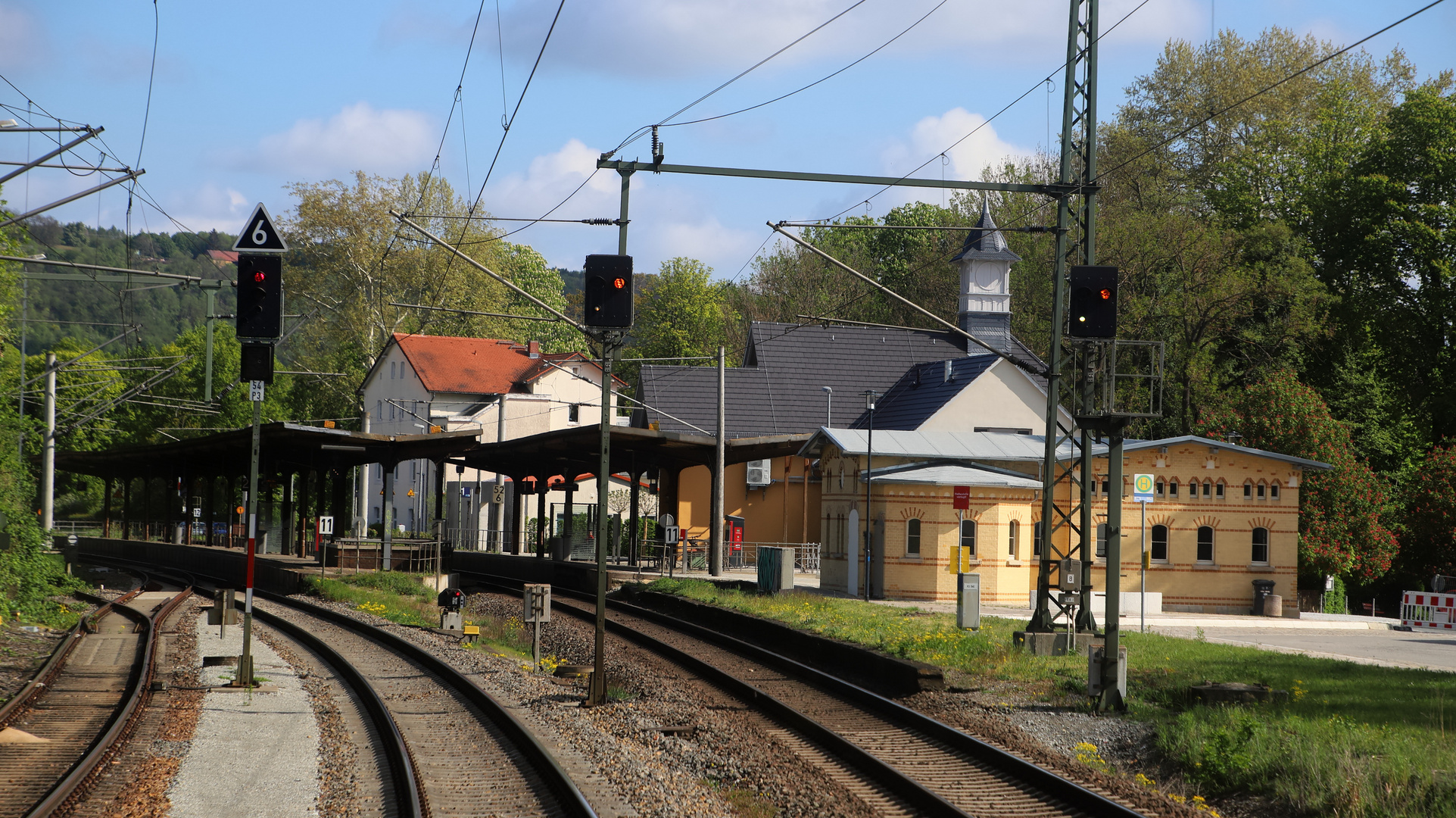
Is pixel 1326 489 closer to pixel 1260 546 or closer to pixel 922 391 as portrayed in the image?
pixel 1260 546

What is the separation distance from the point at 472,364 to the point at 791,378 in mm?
23165

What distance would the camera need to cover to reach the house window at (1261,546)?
2959 centimetres

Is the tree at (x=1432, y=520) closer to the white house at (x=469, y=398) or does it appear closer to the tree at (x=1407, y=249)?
the tree at (x=1407, y=249)

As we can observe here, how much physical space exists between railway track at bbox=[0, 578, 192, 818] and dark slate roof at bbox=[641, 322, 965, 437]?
95.5 feet

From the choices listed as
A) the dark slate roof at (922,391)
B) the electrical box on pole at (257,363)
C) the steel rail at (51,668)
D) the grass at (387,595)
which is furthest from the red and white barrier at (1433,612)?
the steel rail at (51,668)

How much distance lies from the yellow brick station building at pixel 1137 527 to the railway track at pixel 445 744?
1326 centimetres

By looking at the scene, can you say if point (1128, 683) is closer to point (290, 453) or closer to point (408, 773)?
point (408, 773)

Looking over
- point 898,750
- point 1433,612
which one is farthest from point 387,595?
→ point 1433,612

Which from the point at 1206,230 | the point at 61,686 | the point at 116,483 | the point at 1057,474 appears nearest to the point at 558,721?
the point at 61,686

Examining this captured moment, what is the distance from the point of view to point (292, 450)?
3647 centimetres

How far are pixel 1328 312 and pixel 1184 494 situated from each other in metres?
23.4

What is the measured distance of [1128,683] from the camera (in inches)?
574

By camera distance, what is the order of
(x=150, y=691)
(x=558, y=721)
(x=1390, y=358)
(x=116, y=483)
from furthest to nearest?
1. (x=116, y=483)
2. (x=1390, y=358)
3. (x=150, y=691)
4. (x=558, y=721)

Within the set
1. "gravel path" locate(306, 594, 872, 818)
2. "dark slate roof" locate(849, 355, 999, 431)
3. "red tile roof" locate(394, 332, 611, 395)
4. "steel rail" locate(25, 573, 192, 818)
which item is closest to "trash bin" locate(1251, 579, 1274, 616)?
"dark slate roof" locate(849, 355, 999, 431)
